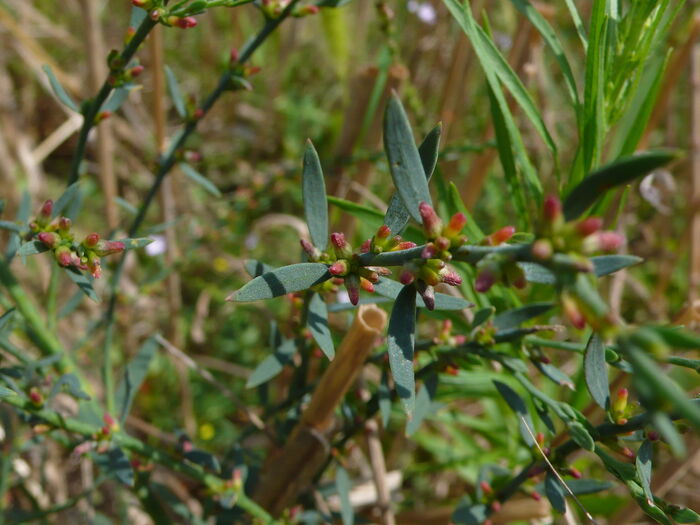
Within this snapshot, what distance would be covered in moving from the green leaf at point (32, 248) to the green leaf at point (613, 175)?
45 centimetres

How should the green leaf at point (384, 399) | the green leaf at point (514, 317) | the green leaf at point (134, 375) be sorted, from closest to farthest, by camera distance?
1. the green leaf at point (514, 317)
2. the green leaf at point (384, 399)
3. the green leaf at point (134, 375)

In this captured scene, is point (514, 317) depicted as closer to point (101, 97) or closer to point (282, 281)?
point (282, 281)

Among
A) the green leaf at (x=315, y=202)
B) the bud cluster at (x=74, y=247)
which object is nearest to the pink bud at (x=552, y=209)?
the green leaf at (x=315, y=202)

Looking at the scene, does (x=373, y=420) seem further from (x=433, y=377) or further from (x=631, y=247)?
(x=631, y=247)

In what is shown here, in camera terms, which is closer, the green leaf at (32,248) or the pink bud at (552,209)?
the pink bud at (552,209)

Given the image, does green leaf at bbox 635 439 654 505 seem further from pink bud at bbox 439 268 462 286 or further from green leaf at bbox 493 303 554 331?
pink bud at bbox 439 268 462 286

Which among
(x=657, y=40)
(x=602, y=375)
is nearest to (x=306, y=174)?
(x=602, y=375)

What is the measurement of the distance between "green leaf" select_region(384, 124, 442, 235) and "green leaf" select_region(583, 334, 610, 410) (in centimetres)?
19

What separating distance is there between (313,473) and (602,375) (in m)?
0.51

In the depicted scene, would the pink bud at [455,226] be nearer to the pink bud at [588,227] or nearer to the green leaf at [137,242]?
the pink bud at [588,227]

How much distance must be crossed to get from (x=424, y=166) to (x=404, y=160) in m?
0.06

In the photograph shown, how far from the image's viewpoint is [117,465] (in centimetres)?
81

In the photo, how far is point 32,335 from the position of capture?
0.92 meters

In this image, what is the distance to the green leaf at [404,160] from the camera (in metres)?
0.49
